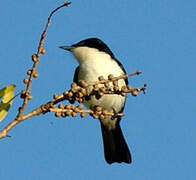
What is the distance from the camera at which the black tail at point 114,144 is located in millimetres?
8633

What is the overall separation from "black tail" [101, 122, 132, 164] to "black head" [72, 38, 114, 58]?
151cm

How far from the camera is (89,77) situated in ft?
24.2

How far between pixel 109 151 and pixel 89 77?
1923mm

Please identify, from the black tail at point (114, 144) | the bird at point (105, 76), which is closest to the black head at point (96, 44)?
the bird at point (105, 76)

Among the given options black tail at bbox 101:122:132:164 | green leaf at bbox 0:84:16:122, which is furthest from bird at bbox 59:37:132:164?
green leaf at bbox 0:84:16:122

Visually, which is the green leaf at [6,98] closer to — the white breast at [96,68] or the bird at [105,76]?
the bird at [105,76]

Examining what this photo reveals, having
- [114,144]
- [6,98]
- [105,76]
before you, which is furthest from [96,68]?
[6,98]

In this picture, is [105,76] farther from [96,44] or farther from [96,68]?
[96,44]

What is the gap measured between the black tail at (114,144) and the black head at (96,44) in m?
1.51

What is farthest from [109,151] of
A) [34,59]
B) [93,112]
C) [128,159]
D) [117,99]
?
[34,59]

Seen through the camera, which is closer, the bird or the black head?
the bird

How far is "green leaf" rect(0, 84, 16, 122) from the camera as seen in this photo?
8.65ft

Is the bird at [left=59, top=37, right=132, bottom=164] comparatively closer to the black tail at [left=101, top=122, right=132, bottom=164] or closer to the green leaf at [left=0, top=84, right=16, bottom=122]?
the black tail at [left=101, top=122, right=132, bottom=164]

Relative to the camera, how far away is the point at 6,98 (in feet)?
8.89
